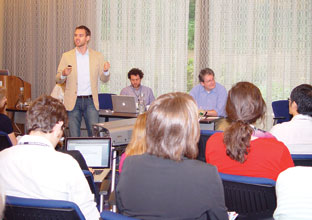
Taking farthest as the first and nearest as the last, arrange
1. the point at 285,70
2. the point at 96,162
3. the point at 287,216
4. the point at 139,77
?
the point at 285,70 < the point at 139,77 < the point at 96,162 < the point at 287,216

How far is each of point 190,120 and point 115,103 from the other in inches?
164

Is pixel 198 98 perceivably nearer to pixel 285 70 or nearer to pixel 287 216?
pixel 285 70

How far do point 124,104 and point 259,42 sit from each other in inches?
98.8

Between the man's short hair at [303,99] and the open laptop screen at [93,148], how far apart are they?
1.42 metres

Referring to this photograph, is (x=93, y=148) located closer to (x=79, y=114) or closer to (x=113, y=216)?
(x=113, y=216)

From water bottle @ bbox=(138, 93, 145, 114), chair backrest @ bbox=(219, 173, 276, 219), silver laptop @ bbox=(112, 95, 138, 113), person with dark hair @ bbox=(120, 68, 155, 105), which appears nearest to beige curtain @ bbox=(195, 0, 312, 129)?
person with dark hair @ bbox=(120, 68, 155, 105)

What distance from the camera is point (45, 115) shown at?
2107 millimetres

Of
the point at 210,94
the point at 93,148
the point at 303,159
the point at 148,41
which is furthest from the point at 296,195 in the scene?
the point at 148,41

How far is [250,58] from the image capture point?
21.8 feet

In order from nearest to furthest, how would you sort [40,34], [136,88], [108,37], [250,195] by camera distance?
[250,195] → [136,88] → [108,37] → [40,34]

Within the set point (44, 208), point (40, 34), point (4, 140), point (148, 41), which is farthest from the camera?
point (40, 34)

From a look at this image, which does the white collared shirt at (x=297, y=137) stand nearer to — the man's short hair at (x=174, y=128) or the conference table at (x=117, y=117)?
the man's short hair at (x=174, y=128)

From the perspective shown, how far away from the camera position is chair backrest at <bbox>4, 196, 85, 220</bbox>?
150cm

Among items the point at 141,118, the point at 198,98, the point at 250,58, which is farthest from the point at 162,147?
the point at 250,58
